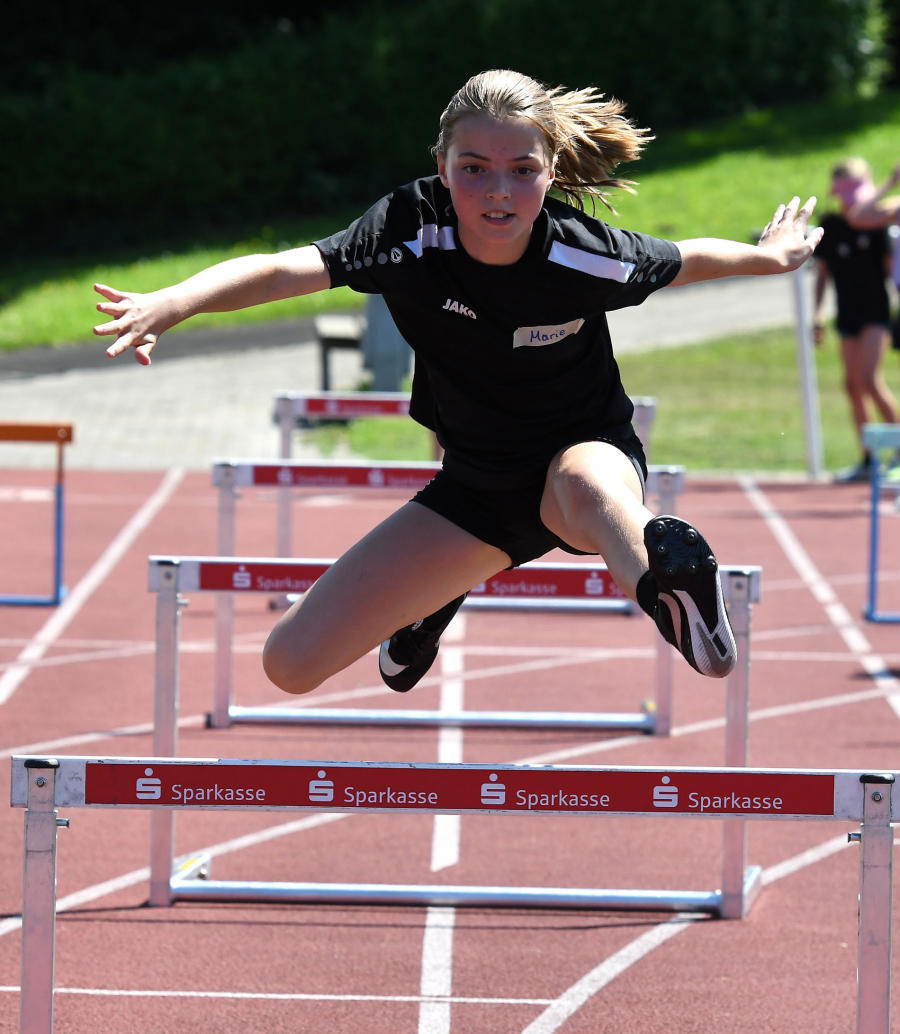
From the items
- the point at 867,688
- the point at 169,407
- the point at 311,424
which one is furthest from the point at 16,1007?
the point at 169,407

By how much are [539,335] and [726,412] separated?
1275cm

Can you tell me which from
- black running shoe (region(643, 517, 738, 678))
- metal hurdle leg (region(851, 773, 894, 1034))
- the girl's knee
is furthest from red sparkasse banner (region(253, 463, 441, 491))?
metal hurdle leg (region(851, 773, 894, 1034))

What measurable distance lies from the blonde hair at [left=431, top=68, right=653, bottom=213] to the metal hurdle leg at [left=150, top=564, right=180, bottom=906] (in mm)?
1703

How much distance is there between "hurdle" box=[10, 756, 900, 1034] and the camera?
10.4 ft

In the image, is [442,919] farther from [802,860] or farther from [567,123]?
[567,123]

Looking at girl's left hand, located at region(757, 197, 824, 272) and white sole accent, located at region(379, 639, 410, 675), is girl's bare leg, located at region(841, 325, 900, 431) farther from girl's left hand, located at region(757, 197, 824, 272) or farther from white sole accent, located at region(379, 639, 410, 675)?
white sole accent, located at region(379, 639, 410, 675)

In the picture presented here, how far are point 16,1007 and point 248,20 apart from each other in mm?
28197

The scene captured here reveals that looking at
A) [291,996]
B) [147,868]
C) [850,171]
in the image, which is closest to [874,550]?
[850,171]

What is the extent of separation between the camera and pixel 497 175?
3506 mm

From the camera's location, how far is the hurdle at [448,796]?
10.4 feet

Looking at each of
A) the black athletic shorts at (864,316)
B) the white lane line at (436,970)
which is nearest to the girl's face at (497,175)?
the white lane line at (436,970)

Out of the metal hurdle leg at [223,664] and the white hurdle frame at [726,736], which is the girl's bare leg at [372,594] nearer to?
the white hurdle frame at [726,736]

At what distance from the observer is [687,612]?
3.30m

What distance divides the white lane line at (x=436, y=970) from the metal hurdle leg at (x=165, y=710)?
0.82 m
